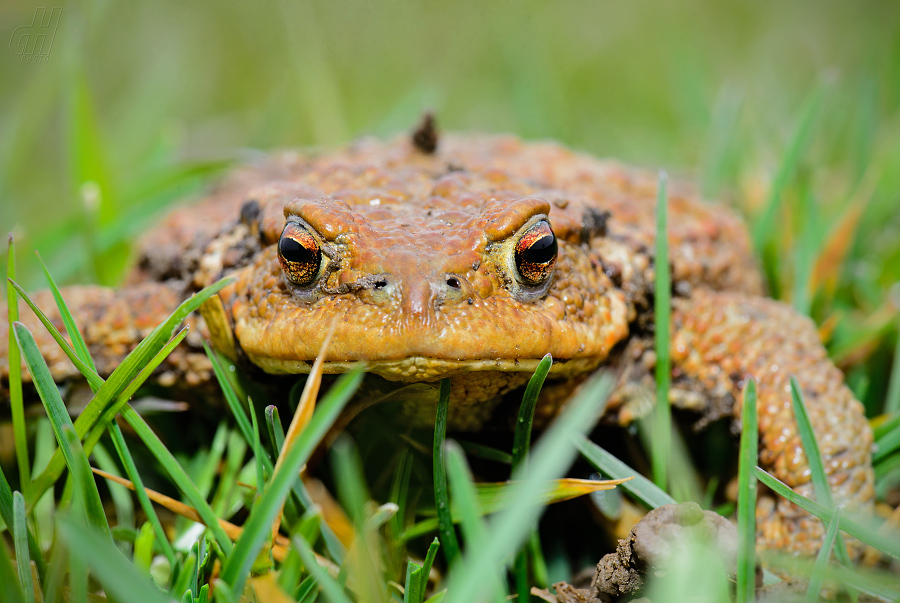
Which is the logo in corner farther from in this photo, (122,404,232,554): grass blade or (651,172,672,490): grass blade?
(651,172,672,490): grass blade

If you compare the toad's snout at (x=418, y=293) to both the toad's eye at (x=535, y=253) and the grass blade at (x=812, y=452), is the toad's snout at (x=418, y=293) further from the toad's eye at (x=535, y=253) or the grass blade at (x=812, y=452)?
the grass blade at (x=812, y=452)

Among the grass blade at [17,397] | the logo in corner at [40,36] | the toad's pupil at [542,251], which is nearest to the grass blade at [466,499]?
the toad's pupil at [542,251]

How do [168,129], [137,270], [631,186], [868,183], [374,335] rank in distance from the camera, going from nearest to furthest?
[374,335], [137,270], [631,186], [868,183], [168,129]

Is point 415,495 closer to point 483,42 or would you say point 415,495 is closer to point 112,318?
point 112,318

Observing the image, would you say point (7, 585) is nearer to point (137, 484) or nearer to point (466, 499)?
point (137, 484)

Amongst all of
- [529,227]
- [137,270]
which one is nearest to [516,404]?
[529,227]
